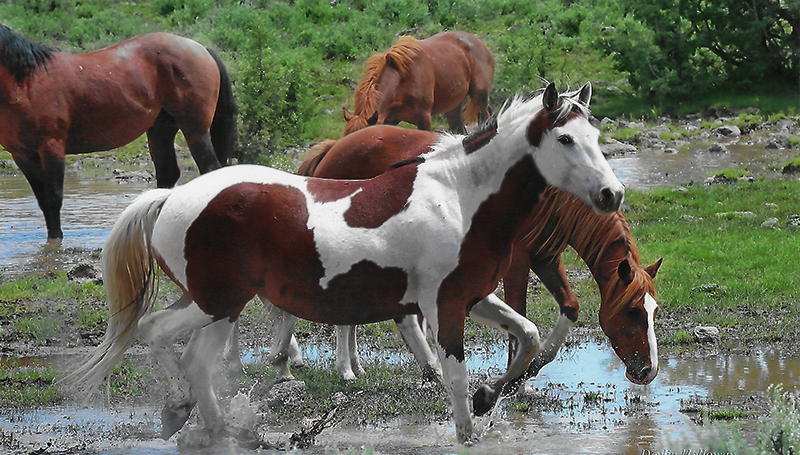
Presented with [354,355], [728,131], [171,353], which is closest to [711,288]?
[354,355]

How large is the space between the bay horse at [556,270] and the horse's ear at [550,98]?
0.41 m

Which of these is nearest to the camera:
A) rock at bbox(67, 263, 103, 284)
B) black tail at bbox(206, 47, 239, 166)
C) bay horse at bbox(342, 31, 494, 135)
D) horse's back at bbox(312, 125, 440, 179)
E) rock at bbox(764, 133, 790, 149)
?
horse's back at bbox(312, 125, 440, 179)

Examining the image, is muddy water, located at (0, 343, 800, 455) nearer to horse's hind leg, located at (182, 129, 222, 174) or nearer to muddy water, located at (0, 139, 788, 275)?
muddy water, located at (0, 139, 788, 275)

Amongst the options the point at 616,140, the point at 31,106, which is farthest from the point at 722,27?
the point at 31,106

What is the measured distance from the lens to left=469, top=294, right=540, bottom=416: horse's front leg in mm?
5570

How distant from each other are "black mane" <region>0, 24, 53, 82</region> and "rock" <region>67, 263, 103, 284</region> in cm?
224

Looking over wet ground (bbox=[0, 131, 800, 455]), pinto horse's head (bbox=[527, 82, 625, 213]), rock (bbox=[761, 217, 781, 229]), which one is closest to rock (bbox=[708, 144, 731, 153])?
rock (bbox=[761, 217, 781, 229])

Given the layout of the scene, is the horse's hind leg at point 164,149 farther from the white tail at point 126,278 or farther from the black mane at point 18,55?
the white tail at point 126,278

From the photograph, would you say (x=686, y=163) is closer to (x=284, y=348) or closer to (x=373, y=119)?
(x=373, y=119)

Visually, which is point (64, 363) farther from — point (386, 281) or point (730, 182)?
point (730, 182)

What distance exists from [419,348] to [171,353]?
1.57 metres

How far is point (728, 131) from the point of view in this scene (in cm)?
2075

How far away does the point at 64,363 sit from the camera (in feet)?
23.6

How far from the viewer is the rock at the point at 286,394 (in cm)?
626
